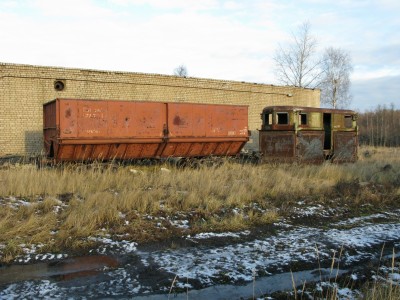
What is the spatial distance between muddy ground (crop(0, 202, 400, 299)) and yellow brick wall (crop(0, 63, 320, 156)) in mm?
14506

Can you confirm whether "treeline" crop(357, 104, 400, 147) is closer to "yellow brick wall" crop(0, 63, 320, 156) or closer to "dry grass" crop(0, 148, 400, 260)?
"yellow brick wall" crop(0, 63, 320, 156)

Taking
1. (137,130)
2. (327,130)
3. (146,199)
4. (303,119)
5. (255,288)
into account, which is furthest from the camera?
(327,130)

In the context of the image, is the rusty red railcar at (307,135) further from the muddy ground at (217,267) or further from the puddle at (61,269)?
the puddle at (61,269)

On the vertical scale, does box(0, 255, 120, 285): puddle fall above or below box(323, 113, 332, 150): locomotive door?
below

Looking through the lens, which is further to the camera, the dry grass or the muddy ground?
the dry grass

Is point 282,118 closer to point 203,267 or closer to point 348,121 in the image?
point 348,121

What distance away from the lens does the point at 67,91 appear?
18875 mm

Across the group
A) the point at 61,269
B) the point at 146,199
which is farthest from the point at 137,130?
the point at 61,269

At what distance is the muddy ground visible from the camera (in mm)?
3855

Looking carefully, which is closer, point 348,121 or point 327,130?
point 327,130

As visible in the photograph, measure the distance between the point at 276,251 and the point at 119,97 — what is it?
1644 centimetres

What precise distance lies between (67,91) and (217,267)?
16488 millimetres

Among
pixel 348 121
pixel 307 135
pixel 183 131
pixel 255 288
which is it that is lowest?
pixel 255 288

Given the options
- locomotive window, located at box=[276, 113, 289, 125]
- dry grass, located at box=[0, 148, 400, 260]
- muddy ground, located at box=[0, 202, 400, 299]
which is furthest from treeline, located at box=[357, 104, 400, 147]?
muddy ground, located at box=[0, 202, 400, 299]
